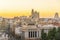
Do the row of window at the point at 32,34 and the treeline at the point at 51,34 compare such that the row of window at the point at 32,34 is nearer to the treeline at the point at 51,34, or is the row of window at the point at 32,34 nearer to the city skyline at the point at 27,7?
the treeline at the point at 51,34

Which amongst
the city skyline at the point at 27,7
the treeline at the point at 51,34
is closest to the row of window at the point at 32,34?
the treeline at the point at 51,34

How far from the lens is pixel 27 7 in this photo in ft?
7.83

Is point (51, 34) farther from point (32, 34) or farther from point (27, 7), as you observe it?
point (27, 7)

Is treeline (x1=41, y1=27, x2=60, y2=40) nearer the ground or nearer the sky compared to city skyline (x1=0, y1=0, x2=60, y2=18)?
nearer the ground

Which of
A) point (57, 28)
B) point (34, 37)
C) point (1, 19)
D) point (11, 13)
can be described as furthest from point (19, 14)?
point (57, 28)

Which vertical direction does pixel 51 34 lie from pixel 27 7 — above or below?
below

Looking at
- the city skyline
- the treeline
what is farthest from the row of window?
the city skyline

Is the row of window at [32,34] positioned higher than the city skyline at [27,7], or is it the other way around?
the city skyline at [27,7]

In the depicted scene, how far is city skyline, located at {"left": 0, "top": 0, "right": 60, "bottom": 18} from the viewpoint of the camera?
2.36 m

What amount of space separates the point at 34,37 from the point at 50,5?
1.97 ft

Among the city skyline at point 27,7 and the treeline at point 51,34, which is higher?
the city skyline at point 27,7

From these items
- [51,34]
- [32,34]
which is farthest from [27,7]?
[51,34]

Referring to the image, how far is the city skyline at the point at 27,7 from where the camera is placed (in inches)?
93.0

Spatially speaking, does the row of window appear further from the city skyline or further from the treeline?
the city skyline
